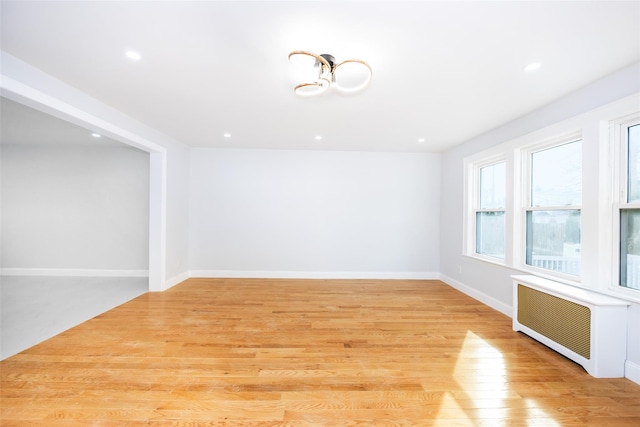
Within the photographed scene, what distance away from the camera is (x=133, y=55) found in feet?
6.72

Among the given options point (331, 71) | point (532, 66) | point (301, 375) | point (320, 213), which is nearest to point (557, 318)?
point (532, 66)

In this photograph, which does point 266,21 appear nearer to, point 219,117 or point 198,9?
point 198,9

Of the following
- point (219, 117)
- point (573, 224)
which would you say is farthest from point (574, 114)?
point (219, 117)

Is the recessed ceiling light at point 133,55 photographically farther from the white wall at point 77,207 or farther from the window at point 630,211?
the window at point 630,211

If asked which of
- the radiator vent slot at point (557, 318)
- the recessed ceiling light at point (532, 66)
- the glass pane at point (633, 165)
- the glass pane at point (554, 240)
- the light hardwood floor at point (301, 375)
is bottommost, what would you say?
the light hardwood floor at point (301, 375)

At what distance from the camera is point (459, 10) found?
61.2 inches

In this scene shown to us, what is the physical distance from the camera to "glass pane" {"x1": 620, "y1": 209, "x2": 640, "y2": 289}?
7.02 ft

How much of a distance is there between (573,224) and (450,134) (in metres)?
2.02

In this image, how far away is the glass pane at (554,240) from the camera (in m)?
2.70

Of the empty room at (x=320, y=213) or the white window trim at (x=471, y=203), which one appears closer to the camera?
the empty room at (x=320, y=213)

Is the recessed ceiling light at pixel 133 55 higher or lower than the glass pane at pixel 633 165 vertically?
higher

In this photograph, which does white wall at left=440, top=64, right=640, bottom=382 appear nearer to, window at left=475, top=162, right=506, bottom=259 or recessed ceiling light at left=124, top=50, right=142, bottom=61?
window at left=475, top=162, right=506, bottom=259

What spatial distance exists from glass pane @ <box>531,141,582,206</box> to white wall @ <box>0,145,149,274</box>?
259 inches

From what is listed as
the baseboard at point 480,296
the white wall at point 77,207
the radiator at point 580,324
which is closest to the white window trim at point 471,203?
the baseboard at point 480,296
